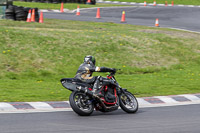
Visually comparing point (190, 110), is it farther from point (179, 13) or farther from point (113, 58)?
point (179, 13)

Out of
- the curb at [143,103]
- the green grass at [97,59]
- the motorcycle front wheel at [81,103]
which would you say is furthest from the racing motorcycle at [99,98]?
the green grass at [97,59]

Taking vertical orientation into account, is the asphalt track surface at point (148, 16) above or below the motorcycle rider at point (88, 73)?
below

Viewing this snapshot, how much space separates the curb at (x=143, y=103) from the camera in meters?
9.56

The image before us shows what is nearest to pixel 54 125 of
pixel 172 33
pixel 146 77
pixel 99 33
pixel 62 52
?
pixel 146 77

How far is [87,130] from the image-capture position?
7.78 meters

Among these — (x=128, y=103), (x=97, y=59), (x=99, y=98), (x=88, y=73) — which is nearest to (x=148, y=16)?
(x=97, y=59)

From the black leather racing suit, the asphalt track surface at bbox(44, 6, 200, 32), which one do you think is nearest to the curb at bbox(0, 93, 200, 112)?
the black leather racing suit

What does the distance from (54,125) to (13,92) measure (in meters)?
3.75

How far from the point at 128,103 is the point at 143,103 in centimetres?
112

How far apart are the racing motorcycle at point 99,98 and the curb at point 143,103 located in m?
0.85

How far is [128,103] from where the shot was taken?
9.93m

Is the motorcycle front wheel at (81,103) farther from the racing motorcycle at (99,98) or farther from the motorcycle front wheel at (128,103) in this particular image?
the motorcycle front wheel at (128,103)

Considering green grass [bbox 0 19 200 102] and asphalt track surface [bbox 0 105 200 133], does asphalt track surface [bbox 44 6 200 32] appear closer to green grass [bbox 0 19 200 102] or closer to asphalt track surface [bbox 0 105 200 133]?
green grass [bbox 0 19 200 102]

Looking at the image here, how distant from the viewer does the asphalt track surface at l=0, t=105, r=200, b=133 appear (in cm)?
781
